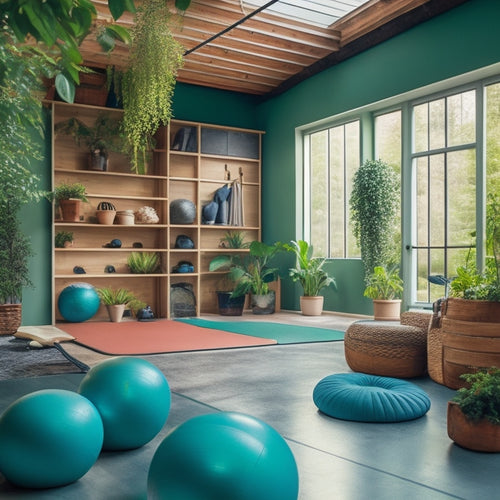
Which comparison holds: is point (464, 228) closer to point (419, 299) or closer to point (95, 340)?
point (419, 299)

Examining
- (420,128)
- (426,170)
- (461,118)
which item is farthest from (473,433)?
(420,128)

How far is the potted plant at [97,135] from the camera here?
758cm

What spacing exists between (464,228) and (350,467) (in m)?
4.81

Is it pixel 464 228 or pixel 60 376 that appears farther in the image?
pixel 464 228

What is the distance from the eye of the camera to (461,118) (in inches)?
253

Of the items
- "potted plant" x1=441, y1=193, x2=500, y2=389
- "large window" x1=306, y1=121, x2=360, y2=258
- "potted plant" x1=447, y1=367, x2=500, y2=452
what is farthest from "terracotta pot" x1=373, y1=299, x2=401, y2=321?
"potted plant" x1=447, y1=367, x2=500, y2=452

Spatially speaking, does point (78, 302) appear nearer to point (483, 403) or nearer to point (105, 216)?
point (105, 216)

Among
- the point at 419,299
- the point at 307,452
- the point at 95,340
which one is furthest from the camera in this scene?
the point at 419,299

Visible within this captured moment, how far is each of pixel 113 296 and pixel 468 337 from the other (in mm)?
5150

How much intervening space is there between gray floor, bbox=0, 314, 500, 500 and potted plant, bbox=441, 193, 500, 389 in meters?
0.19

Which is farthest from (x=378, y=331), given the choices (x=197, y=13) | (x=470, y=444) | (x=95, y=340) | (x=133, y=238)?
(x=133, y=238)

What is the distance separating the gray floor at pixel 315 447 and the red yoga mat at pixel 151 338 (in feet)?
3.07

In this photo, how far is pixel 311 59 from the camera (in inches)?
313

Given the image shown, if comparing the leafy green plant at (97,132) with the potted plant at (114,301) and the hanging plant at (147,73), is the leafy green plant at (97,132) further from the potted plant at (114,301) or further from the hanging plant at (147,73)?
the potted plant at (114,301)
